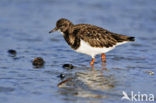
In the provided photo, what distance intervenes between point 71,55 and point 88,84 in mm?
2615

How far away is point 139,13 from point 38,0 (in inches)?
176

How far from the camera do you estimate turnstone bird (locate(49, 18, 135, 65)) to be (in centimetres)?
813

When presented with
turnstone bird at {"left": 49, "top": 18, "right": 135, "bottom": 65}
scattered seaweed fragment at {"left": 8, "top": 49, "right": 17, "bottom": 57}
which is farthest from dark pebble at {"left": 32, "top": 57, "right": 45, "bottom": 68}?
scattered seaweed fragment at {"left": 8, "top": 49, "right": 17, "bottom": 57}

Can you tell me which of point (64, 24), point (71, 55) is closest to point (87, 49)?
point (64, 24)

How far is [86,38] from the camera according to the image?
812 centimetres

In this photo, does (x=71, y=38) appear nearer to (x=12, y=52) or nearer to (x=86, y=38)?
(x=86, y=38)

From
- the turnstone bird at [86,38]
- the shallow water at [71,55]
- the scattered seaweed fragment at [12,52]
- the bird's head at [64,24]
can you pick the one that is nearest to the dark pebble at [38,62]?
the shallow water at [71,55]

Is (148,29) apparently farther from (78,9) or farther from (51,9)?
(51,9)

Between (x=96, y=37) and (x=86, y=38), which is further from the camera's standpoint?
(x=96, y=37)

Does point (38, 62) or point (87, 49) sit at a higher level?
point (87, 49)

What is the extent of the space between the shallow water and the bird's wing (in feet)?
1.68

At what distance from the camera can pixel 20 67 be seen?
25.5 ft

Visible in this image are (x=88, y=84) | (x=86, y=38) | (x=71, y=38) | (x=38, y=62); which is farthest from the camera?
(x=71, y=38)

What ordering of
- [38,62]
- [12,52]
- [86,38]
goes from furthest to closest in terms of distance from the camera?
[12,52], [86,38], [38,62]
